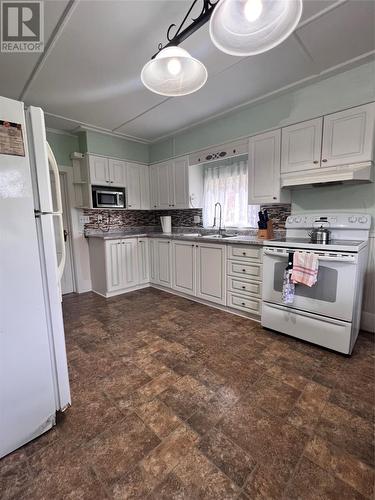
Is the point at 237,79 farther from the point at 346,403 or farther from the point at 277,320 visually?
the point at 346,403

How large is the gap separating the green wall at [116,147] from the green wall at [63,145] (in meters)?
0.35

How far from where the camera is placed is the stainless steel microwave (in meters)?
3.75

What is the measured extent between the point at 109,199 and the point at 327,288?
A: 3.30m

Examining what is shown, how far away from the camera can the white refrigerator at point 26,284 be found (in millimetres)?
1172

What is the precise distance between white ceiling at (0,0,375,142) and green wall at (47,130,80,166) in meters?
0.47

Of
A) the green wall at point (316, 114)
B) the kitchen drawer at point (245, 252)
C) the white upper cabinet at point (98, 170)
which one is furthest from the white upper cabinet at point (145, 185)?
the kitchen drawer at point (245, 252)

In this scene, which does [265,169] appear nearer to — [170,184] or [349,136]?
[349,136]

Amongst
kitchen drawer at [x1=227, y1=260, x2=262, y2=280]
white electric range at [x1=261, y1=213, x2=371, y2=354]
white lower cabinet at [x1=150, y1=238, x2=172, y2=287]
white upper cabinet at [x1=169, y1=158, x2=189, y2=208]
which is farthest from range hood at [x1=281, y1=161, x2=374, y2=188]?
white lower cabinet at [x1=150, y1=238, x2=172, y2=287]

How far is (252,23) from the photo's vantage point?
1103mm

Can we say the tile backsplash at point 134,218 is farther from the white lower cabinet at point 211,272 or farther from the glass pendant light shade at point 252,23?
the glass pendant light shade at point 252,23

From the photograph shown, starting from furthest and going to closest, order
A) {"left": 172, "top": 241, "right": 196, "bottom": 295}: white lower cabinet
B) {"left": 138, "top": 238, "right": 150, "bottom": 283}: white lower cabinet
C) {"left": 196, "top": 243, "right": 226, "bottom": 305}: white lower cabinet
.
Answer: {"left": 138, "top": 238, "right": 150, "bottom": 283}: white lower cabinet, {"left": 172, "top": 241, "right": 196, "bottom": 295}: white lower cabinet, {"left": 196, "top": 243, "right": 226, "bottom": 305}: white lower cabinet

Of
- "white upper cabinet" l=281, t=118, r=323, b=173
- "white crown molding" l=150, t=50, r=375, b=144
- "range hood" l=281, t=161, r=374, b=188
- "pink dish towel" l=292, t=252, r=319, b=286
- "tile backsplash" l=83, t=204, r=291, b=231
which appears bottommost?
"pink dish towel" l=292, t=252, r=319, b=286

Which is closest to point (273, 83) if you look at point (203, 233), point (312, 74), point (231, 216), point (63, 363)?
point (312, 74)

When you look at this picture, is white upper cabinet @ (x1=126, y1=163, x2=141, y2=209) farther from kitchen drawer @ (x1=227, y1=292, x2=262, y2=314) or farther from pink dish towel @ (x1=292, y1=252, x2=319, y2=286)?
pink dish towel @ (x1=292, y1=252, x2=319, y2=286)
